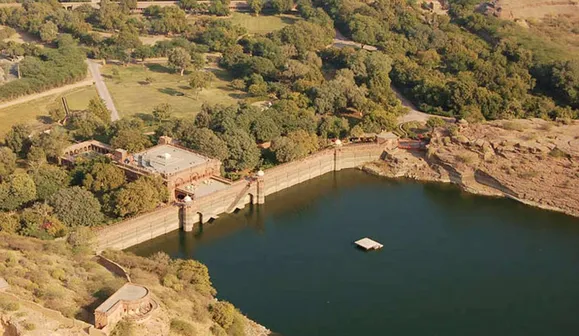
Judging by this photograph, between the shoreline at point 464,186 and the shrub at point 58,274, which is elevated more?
the shrub at point 58,274

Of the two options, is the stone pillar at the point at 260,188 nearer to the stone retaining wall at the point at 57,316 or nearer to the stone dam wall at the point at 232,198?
the stone dam wall at the point at 232,198

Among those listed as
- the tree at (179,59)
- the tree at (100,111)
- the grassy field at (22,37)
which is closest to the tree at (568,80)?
the tree at (179,59)

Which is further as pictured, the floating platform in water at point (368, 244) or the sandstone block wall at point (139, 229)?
the floating platform in water at point (368, 244)

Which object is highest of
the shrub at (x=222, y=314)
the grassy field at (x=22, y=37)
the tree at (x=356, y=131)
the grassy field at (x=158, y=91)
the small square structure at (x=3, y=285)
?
the small square structure at (x=3, y=285)

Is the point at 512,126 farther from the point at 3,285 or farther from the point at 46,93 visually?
the point at 46,93

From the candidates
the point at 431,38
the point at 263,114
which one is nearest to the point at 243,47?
the point at 431,38

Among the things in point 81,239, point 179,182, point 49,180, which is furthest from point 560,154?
point 49,180

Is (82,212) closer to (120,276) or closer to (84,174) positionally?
(84,174)
